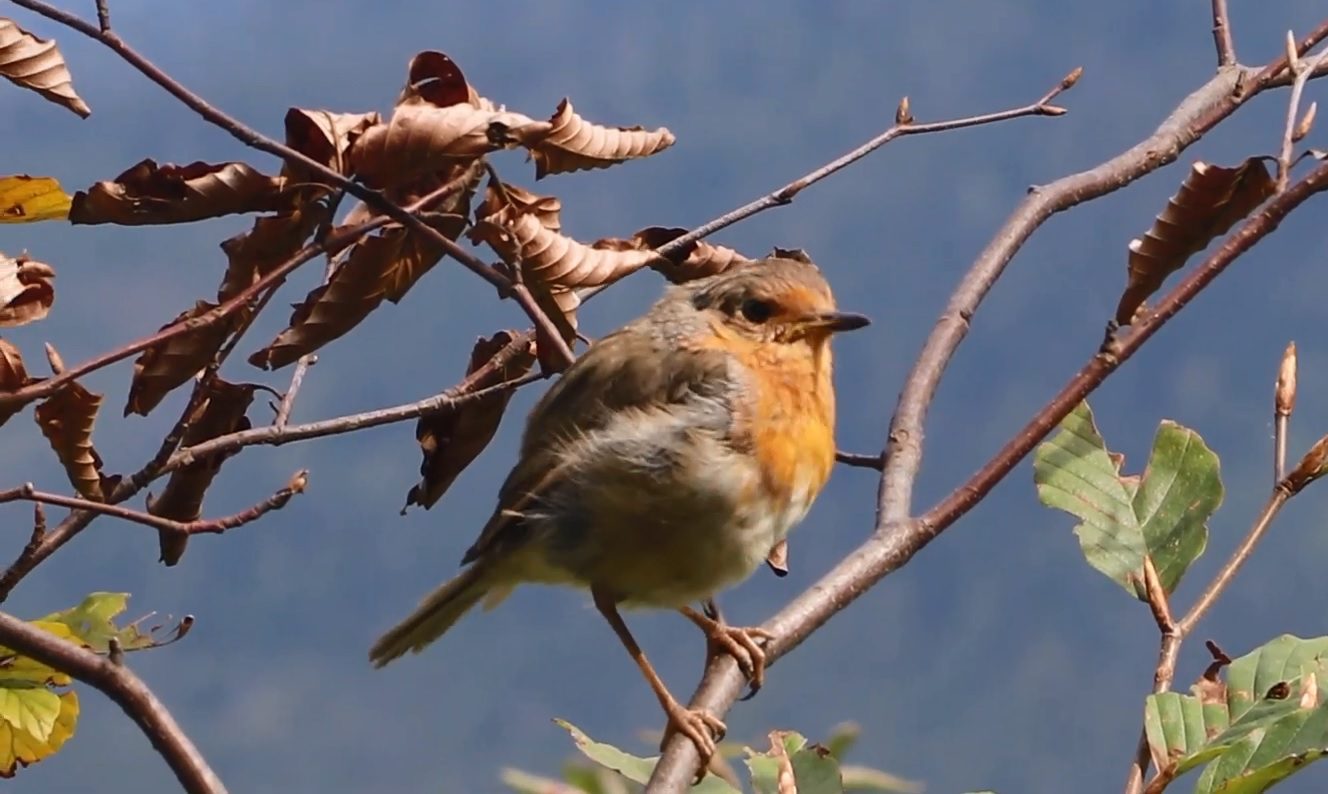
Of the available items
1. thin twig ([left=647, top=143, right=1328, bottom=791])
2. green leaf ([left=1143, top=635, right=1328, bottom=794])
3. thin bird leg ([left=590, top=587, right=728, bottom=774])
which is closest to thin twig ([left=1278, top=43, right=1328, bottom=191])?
thin twig ([left=647, top=143, right=1328, bottom=791])

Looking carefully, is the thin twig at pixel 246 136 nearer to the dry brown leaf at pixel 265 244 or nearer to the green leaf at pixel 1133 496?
the dry brown leaf at pixel 265 244

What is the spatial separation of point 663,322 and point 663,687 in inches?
21.9

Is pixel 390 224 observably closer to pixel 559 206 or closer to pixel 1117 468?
pixel 559 206

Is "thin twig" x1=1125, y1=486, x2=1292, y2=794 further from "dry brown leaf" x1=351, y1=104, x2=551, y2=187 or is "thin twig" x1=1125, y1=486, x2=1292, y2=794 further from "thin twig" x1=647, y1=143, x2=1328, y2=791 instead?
"dry brown leaf" x1=351, y1=104, x2=551, y2=187

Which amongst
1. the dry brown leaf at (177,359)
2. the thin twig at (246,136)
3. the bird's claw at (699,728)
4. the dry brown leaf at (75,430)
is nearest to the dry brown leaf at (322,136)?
the thin twig at (246,136)

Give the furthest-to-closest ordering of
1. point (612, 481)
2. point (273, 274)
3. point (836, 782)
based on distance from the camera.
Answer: point (612, 481) < point (273, 274) < point (836, 782)

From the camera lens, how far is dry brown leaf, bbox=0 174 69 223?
1271mm

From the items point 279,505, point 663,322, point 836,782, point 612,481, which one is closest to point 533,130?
point 279,505

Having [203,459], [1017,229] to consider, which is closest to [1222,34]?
[1017,229]

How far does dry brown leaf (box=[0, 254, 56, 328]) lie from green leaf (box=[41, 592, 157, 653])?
268 millimetres

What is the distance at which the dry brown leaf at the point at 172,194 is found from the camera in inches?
47.3

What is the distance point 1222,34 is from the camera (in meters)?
2.15

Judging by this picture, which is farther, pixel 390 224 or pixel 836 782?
pixel 390 224

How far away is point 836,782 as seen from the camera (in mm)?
1101
